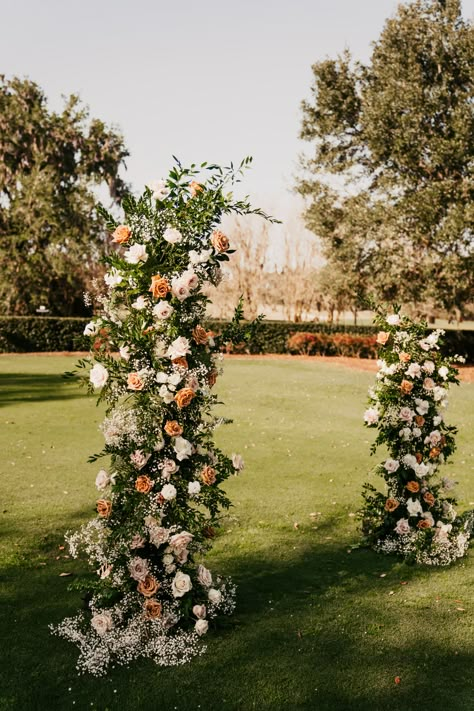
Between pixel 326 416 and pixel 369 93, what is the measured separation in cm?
1708

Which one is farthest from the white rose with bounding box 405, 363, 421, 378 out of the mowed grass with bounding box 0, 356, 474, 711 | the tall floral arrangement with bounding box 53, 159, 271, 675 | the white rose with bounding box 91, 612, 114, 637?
the white rose with bounding box 91, 612, 114, 637

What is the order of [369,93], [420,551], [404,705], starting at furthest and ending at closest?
[369,93] → [420,551] → [404,705]

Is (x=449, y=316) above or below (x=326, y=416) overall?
above

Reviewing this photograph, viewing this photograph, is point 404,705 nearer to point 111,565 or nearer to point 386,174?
point 111,565

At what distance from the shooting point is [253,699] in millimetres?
4035

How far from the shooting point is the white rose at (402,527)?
6.48m

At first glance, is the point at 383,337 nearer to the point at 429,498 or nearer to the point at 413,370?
the point at 413,370

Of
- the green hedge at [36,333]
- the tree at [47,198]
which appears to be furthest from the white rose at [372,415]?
the tree at [47,198]

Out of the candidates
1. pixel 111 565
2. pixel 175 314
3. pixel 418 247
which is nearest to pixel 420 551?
pixel 111 565

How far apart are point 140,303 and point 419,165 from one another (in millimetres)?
24444

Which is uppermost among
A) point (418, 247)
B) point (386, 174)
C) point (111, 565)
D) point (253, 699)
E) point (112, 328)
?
point (386, 174)

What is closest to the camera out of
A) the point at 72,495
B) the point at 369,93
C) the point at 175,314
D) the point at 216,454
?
the point at 175,314

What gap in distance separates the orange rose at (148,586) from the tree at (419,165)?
2229cm

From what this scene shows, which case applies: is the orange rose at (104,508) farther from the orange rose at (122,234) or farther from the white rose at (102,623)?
the orange rose at (122,234)
